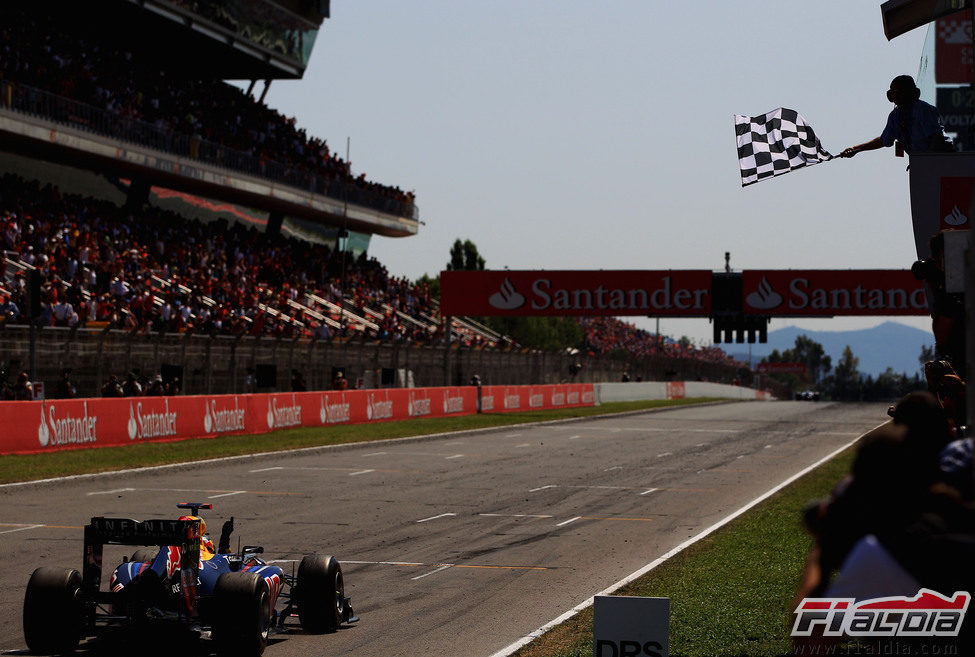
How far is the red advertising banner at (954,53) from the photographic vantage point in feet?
35.7

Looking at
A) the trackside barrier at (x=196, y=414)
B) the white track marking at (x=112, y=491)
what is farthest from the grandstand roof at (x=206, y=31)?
the white track marking at (x=112, y=491)

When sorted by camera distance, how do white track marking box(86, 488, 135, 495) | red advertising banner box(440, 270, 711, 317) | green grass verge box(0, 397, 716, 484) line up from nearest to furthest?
white track marking box(86, 488, 135, 495)
green grass verge box(0, 397, 716, 484)
red advertising banner box(440, 270, 711, 317)

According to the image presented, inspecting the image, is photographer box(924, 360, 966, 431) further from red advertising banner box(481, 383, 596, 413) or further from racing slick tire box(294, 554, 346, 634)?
red advertising banner box(481, 383, 596, 413)

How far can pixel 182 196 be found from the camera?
49.0 meters

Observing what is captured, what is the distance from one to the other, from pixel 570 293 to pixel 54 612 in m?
40.5

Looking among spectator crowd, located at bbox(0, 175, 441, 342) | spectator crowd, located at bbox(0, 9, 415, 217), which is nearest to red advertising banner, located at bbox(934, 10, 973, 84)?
spectator crowd, located at bbox(0, 175, 441, 342)

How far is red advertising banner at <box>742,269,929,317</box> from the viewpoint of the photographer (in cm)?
4588

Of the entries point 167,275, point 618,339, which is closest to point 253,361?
point 167,275

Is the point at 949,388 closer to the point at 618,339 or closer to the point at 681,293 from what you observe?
the point at 681,293

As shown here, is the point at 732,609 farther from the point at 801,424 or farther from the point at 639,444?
the point at 801,424

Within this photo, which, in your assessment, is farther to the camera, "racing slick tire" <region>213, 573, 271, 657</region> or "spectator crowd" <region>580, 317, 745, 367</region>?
"spectator crowd" <region>580, 317, 745, 367</region>

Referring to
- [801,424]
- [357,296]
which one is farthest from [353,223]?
[801,424]

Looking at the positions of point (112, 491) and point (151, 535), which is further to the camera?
point (112, 491)

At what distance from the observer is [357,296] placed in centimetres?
5197
